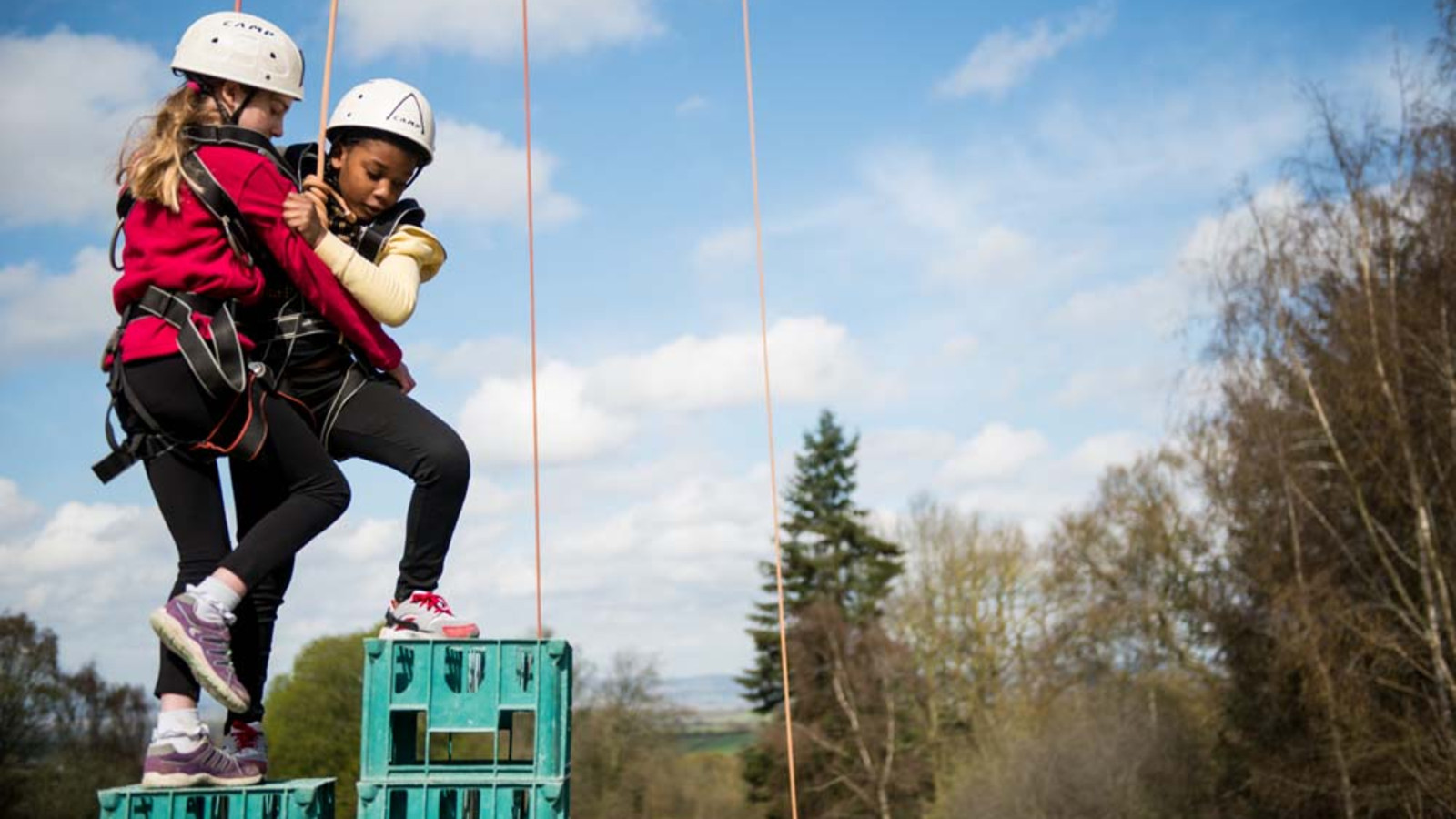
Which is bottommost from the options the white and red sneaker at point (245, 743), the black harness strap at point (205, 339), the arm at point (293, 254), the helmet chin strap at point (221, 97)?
the white and red sneaker at point (245, 743)

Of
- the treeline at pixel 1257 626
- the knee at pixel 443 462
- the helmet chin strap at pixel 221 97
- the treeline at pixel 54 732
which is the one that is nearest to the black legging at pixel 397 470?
the knee at pixel 443 462

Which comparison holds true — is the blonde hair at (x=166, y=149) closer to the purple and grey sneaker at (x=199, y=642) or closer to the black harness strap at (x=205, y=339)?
the black harness strap at (x=205, y=339)

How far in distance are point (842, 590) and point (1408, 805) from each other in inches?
912

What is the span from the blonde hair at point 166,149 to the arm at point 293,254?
0.17 meters

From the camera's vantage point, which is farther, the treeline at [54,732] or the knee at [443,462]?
the treeline at [54,732]

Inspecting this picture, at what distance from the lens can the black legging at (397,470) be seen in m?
4.02

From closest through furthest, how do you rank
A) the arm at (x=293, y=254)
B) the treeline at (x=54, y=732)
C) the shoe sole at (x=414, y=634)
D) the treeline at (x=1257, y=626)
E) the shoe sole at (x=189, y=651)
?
the shoe sole at (x=189, y=651) < the arm at (x=293, y=254) < the shoe sole at (x=414, y=634) < the treeline at (x=1257, y=626) < the treeline at (x=54, y=732)

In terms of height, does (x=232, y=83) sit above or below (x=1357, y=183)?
below

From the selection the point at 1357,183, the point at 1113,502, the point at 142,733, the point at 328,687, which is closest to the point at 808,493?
the point at 1113,502

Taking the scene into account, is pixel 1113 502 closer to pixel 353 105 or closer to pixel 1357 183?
pixel 1357 183

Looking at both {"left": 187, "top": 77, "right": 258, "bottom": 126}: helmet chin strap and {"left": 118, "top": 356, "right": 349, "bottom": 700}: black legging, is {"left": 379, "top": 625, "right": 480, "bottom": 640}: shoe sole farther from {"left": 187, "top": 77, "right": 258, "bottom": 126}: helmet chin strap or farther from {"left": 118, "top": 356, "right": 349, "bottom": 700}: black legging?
{"left": 187, "top": 77, "right": 258, "bottom": 126}: helmet chin strap

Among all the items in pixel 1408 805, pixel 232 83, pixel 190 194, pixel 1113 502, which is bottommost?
pixel 1408 805

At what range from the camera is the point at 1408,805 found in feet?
62.0

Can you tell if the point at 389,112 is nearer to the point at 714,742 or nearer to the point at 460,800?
the point at 460,800
